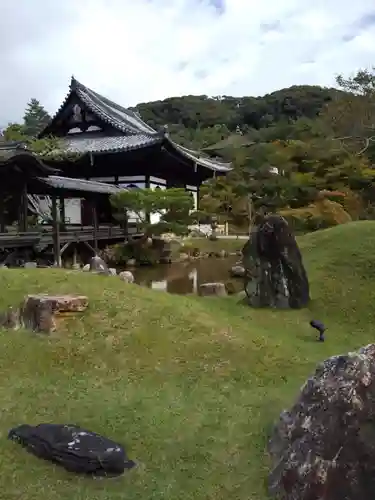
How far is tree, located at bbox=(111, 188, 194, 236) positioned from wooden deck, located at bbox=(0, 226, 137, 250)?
73.3 inches

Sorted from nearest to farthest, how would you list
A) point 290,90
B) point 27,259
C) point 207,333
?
point 207,333
point 27,259
point 290,90

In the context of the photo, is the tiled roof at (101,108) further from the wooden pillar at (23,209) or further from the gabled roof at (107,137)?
the wooden pillar at (23,209)

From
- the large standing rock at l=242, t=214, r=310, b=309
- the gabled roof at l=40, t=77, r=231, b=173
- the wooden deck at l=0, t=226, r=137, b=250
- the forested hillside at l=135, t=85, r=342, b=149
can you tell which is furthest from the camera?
the forested hillside at l=135, t=85, r=342, b=149

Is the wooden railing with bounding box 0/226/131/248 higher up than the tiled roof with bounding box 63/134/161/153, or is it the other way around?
the tiled roof with bounding box 63/134/161/153

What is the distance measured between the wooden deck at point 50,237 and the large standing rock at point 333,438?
1351cm

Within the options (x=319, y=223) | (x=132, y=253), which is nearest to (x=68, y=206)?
Result: (x=132, y=253)

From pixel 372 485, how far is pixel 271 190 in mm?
21848

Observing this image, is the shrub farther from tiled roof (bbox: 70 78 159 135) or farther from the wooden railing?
tiled roof (bbox: 70 78 159 135)

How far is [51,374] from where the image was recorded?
6367 millimetres

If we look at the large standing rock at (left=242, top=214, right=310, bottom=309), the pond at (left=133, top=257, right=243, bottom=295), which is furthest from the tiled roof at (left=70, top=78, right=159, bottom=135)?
the large standing rock at (left=242, top=214, right=310, bottom=309)

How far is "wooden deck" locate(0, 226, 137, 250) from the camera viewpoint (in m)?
16.0

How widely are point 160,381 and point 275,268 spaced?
4.83m

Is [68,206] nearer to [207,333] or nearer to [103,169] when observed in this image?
[103,169]

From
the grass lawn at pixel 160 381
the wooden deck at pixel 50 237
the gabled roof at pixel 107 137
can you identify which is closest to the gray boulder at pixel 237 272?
the wooden deck at pixel 50 237
